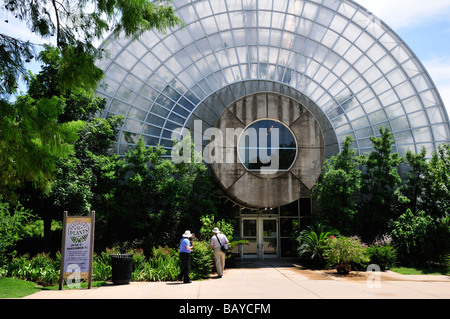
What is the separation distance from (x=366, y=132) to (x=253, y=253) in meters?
10.7

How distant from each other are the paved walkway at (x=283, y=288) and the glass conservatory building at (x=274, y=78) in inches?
311

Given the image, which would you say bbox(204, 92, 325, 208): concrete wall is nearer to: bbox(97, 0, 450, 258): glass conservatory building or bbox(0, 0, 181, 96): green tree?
bbox(97, 0, 450, 258): glass conservatory building

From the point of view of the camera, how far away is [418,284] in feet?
37.2

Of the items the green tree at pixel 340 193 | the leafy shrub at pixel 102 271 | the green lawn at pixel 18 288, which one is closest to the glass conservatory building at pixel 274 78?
the green tree at pixel 340 193

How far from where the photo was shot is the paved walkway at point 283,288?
8992mm

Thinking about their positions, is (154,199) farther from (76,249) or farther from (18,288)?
(18,288)

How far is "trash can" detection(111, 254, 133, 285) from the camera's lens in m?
11.2

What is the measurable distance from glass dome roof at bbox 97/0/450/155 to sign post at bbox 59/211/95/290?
1138 cm

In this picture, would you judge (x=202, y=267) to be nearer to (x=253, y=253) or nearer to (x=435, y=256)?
(x=253, y=253)

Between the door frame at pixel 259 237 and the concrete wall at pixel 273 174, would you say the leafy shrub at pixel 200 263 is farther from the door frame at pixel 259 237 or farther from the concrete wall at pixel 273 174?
the door frame at pixel 259 237

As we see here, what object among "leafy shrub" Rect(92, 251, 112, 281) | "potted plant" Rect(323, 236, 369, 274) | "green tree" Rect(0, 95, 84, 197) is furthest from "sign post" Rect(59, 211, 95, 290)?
"potted plant" Rect(323, 236, 369, 274)

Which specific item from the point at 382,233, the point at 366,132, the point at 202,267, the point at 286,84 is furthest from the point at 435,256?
the point at 286,84
